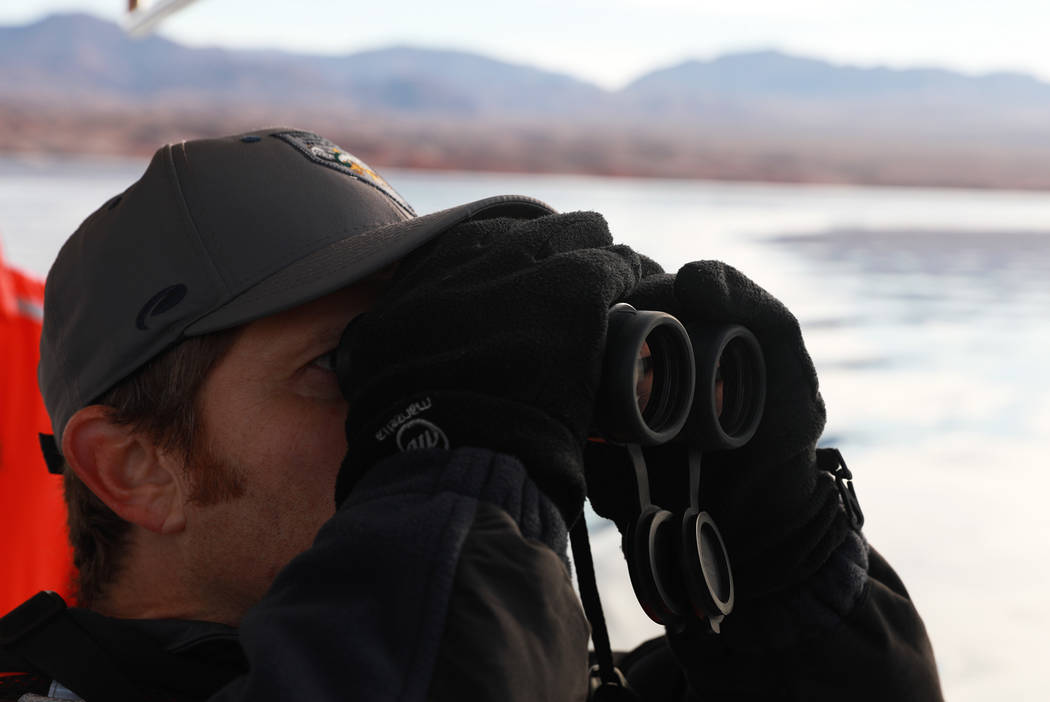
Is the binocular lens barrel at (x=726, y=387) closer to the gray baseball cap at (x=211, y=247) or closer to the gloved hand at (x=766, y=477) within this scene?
the gloved hand at (x=766, y=477)

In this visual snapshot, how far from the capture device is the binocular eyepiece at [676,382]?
0.60 metres

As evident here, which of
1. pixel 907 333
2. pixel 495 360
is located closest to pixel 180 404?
pixel 495 360

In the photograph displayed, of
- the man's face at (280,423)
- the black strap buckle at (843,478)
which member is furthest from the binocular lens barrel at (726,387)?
the man's face at (280,423)

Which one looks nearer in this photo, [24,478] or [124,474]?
[124,474]

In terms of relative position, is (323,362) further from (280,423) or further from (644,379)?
(644,379)

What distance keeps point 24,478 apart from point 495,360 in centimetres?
104

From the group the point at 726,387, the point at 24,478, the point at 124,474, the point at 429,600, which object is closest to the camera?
the point at 429,600

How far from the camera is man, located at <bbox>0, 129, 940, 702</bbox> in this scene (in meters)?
0.58

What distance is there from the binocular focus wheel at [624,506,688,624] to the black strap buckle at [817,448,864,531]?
0.24 meters

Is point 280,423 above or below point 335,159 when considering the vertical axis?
below

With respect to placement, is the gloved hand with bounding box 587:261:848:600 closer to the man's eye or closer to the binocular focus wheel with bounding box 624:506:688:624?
the binocular focus wheel with bounding box 624:506:688:624

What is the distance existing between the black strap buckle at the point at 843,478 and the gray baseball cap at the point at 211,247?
351 millimetres

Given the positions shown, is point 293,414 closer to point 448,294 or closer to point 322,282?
point 322,282

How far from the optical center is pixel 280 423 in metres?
0.80
